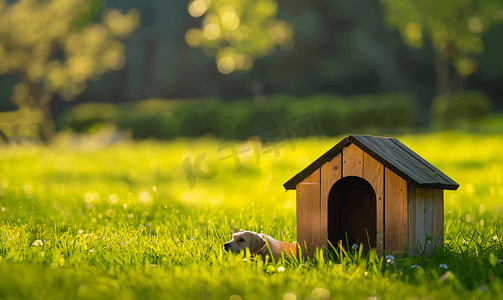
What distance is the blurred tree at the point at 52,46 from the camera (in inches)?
906

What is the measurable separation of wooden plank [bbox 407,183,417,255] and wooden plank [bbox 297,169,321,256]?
2.18 feet

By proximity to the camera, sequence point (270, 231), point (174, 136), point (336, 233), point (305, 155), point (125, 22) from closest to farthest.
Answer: point (336, 233) → point (270, 231) → point (305, 155) → point (174, 136) → point (125, 22)

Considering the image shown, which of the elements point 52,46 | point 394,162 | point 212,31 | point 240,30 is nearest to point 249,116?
point 240,30

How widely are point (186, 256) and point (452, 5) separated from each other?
21046 millimetres

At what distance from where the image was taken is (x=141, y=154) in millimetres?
13117

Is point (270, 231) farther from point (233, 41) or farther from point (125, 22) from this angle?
point (125, 22)

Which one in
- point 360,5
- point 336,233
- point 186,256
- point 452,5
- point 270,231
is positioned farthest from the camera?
point 360,5

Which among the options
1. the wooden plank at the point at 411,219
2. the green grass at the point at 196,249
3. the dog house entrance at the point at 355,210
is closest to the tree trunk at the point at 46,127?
the green grass at the point at 196,249

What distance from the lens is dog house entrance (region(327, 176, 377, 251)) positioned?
4180 mm

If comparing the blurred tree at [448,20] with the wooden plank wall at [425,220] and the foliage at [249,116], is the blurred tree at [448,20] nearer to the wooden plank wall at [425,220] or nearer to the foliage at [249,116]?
the foliage at [249,116]

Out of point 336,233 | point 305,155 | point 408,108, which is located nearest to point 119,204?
point 336,233

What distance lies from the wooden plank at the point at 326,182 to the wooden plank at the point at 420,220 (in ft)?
1.94

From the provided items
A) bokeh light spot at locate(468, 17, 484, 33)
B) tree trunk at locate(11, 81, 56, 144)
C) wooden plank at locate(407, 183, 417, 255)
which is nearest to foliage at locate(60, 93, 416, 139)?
tree trunk at locate(11, 81, 56, 144)

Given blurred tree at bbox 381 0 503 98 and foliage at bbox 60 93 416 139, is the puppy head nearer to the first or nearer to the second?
foliage at bbox 60 93 416 139
